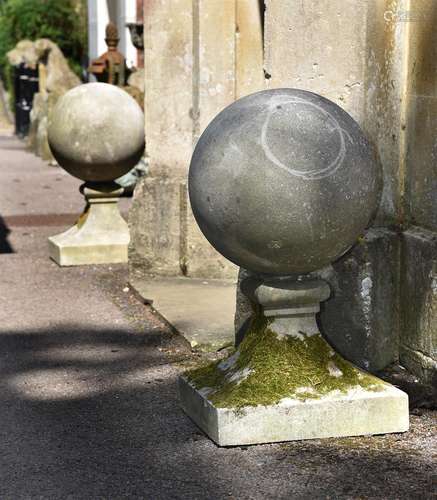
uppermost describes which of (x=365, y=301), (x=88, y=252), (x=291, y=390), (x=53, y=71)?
(x=53, y=71)

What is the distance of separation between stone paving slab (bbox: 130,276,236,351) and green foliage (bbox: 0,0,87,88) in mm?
20534

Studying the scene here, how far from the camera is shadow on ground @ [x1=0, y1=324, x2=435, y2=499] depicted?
4.29m

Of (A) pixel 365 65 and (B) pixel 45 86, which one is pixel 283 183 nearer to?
(A) pixel 365 65

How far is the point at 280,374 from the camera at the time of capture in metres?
4.88

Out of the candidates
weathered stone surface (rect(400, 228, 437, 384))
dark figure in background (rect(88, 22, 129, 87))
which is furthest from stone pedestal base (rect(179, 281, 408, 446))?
dark figure in background (rect(88, 22, 129, 87))

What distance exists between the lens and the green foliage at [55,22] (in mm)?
28500

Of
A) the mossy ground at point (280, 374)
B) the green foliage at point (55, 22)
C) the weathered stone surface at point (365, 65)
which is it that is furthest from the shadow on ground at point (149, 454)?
the green foliage at point (55, 22)

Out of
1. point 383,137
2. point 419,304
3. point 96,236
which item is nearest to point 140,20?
point 96,236

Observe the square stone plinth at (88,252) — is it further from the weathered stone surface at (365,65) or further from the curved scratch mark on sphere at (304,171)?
the curved scratch mark on sphere at (304,171)

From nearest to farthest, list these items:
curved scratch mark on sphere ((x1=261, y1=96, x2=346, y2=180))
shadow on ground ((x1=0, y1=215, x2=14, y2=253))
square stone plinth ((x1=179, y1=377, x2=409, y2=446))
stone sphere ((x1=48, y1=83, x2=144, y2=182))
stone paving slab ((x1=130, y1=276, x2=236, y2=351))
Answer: curved scratch mark on sphere ((x1=261, y1=96, x2=346, y2=180)), square stone plinth ((x1=179, y1=377, x2=409, y2=446)), stone paving slab ((x1=130, y1=276, x2=236, y2=351)), stone sphere ((x1=48, y1=83, x2=144, y2=182)), shadow on ground ((x1=0, y1=215, x2=14, y2=253))

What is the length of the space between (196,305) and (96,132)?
2293mm

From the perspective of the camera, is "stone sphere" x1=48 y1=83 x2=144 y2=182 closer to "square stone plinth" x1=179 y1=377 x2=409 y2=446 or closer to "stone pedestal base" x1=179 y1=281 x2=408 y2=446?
"stone pedestal base" x1=179 y1=281 x2=408 y2=446

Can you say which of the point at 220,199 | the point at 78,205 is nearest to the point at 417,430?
the point at 220,199

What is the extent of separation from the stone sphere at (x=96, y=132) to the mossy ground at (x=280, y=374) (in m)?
4.47
